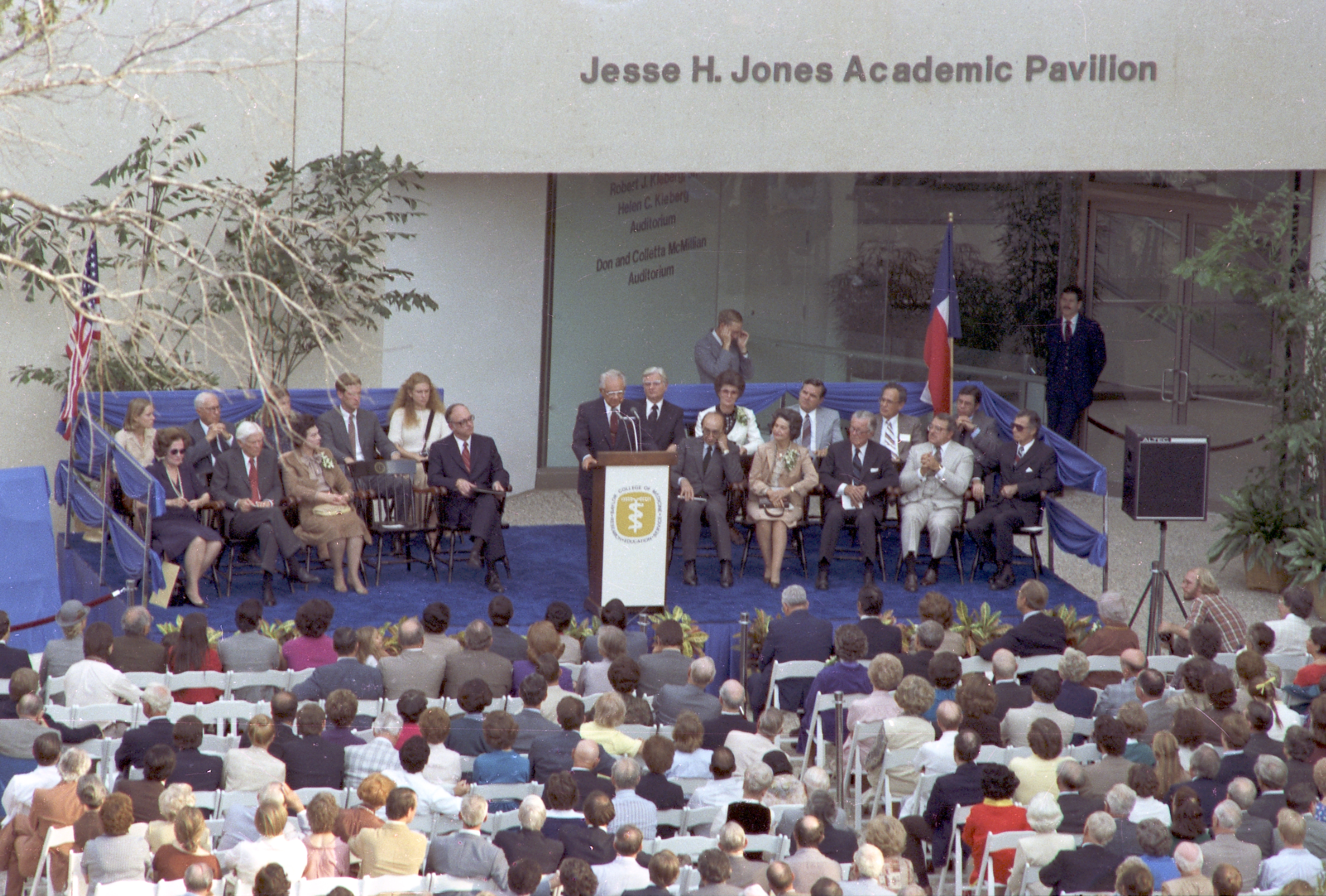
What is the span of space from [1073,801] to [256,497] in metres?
6.39

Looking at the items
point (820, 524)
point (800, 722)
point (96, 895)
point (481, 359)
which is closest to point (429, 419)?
point (481, 359)

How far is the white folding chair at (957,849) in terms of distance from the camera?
6703mm

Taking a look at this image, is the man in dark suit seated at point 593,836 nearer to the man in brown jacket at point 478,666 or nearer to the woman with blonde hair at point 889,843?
the woman with blonde hair at point 889,843

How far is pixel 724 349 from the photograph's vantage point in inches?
527

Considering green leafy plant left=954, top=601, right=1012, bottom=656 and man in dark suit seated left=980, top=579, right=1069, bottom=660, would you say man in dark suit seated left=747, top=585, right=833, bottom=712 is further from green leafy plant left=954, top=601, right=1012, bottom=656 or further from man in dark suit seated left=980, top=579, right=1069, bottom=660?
green leafy plant left=954, top=601, right=1012, bottom=656

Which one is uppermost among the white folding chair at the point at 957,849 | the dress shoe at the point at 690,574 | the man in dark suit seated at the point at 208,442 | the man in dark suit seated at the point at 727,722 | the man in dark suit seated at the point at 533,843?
the man in dark suit seated at the point at 208,442

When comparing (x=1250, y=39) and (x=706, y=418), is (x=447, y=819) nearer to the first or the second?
(x=706, y=418)

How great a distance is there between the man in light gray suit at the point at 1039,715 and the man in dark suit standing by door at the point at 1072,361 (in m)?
7.34

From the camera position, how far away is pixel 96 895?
18.3 feet

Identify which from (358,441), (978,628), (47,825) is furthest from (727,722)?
(358,441)

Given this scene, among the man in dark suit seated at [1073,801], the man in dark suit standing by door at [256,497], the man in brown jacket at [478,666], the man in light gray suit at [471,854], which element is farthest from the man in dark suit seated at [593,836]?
the man in dark suit standing by door at [256,497]

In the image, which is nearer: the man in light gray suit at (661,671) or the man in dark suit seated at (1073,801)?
the man in dark suit seated at (1073,801)

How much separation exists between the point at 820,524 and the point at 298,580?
13.7 feet

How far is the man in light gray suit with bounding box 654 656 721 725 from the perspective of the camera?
789 centimetres
